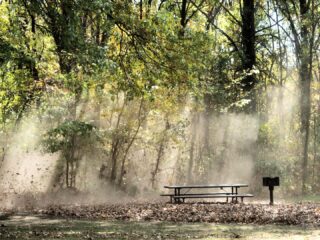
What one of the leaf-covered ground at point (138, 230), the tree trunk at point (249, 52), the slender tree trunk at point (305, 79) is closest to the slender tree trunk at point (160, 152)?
the tree trunk at point (249, 52)

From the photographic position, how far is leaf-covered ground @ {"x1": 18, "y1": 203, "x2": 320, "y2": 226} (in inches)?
574

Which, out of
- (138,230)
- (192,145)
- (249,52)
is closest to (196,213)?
(138,230)

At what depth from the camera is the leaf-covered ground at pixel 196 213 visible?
47.8 feet

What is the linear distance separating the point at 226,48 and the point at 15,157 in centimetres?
1769

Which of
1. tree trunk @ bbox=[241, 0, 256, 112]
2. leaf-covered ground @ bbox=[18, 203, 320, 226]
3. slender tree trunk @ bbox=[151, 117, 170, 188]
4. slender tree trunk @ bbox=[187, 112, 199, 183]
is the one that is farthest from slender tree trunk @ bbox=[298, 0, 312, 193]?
leaf-covered ground @ bbox=[18, 203, 320, 226]

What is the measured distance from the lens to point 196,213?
1620 cm

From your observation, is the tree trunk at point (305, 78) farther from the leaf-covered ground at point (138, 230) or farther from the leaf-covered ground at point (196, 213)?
the leaf-covered ground at point (138, 230)

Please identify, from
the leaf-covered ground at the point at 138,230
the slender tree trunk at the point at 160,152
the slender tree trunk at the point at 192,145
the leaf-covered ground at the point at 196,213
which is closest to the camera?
the leaf-covered ground at the point at 138,230

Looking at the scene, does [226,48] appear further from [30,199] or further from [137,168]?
[30,199]

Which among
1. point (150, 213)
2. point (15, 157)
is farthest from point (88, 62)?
point (15, 157)

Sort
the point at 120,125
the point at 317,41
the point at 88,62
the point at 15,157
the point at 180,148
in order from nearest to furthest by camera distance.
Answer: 1. the point at 88,62
2. the point at 15,157
3. the point at 120,125
4. the point at 180,148
5. the point at 317,41

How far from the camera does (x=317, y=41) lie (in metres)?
31.1

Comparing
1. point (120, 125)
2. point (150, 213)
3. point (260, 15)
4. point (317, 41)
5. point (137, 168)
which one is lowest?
point (150, 213)

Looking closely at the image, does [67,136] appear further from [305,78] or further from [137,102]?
[305,78]
